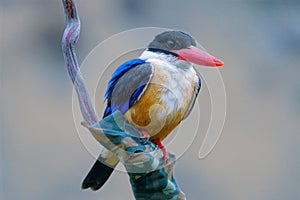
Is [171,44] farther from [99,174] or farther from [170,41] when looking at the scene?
[99,174]

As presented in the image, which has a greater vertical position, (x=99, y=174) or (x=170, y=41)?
(x=170, y=41)

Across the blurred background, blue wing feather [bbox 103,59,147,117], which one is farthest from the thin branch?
the blurred background

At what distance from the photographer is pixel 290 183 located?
5.16 ft

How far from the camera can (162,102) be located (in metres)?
0.59

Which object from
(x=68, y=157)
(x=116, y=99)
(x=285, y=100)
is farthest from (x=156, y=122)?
(x=285, y=100)

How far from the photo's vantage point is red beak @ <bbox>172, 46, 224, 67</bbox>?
1.83 ft

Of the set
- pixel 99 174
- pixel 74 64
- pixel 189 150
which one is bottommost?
pixel 189 150

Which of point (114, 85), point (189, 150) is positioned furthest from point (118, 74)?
point (189, 150)

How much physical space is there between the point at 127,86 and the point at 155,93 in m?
0.03

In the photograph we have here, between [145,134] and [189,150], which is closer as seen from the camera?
[145,134]

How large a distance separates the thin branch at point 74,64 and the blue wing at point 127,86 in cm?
5

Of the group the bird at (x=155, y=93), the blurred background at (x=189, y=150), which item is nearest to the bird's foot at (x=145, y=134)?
the bird at (x=155, y=93)

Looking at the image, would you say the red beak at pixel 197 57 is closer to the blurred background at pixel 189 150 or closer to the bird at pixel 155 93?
the bird at pixel 155 93

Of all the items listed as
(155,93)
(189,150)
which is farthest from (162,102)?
(189,150)
